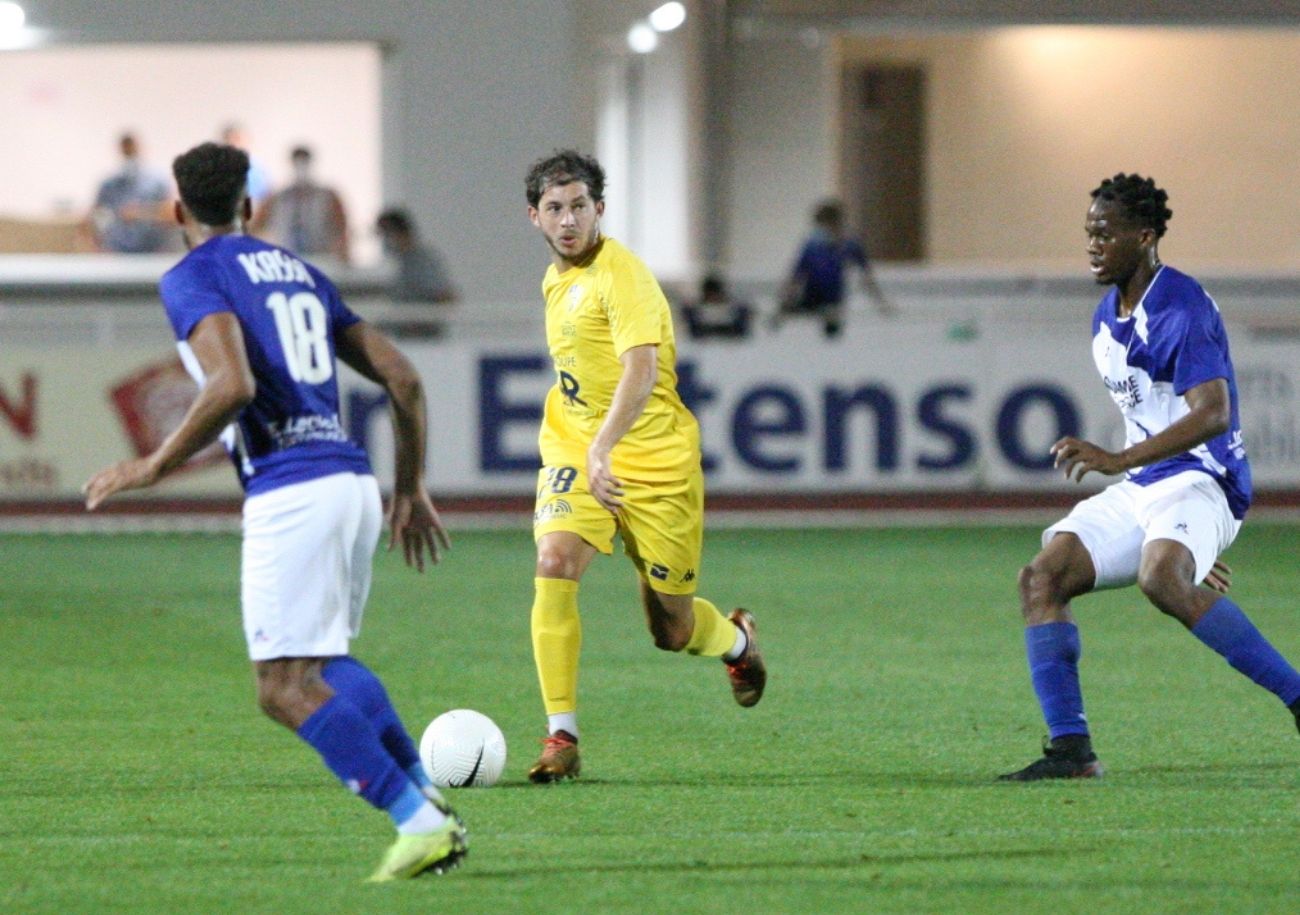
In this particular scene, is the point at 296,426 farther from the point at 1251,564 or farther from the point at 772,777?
the point at 1251,564

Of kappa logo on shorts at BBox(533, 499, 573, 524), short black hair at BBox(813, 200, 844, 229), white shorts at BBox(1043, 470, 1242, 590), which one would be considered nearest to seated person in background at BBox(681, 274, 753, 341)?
short black hair at BBox(813, 200, 844, 229)

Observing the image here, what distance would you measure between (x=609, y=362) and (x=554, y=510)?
1.70 ft

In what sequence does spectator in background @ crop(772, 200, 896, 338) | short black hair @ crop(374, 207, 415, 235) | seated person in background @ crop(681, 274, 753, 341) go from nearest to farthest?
seated person in background @ crop(681, 274, 753, 341) < short black hair @ crop(374, 207, 415, 235) < spectator in background @ crop(772, 200, 896, 338)

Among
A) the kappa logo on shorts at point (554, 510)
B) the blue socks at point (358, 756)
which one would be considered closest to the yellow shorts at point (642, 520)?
the kappa logo on shorts at point (554, 510)

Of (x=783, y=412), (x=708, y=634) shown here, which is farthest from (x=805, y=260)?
(x=708, y=634)

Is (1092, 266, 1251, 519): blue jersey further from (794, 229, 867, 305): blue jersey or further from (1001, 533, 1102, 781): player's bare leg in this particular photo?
(794, 229, 867, 305): blue jersey

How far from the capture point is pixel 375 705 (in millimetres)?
5531

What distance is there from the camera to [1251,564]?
45.9 feet

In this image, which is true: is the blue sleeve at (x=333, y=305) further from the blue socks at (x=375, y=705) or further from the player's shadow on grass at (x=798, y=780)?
the player's shadow on grass at (x=798, y=780)

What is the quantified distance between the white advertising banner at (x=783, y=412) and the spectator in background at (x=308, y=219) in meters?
4.22

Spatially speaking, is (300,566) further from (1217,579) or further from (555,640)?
(1217,579)

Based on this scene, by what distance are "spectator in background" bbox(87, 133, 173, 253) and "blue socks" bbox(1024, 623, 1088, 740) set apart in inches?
625

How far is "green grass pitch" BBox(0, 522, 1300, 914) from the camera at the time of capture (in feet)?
17.9

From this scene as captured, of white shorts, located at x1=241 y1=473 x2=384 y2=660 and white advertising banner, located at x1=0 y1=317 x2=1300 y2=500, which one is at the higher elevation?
white shorts, located at x1=241 y1=473 x2=384 y2=660
